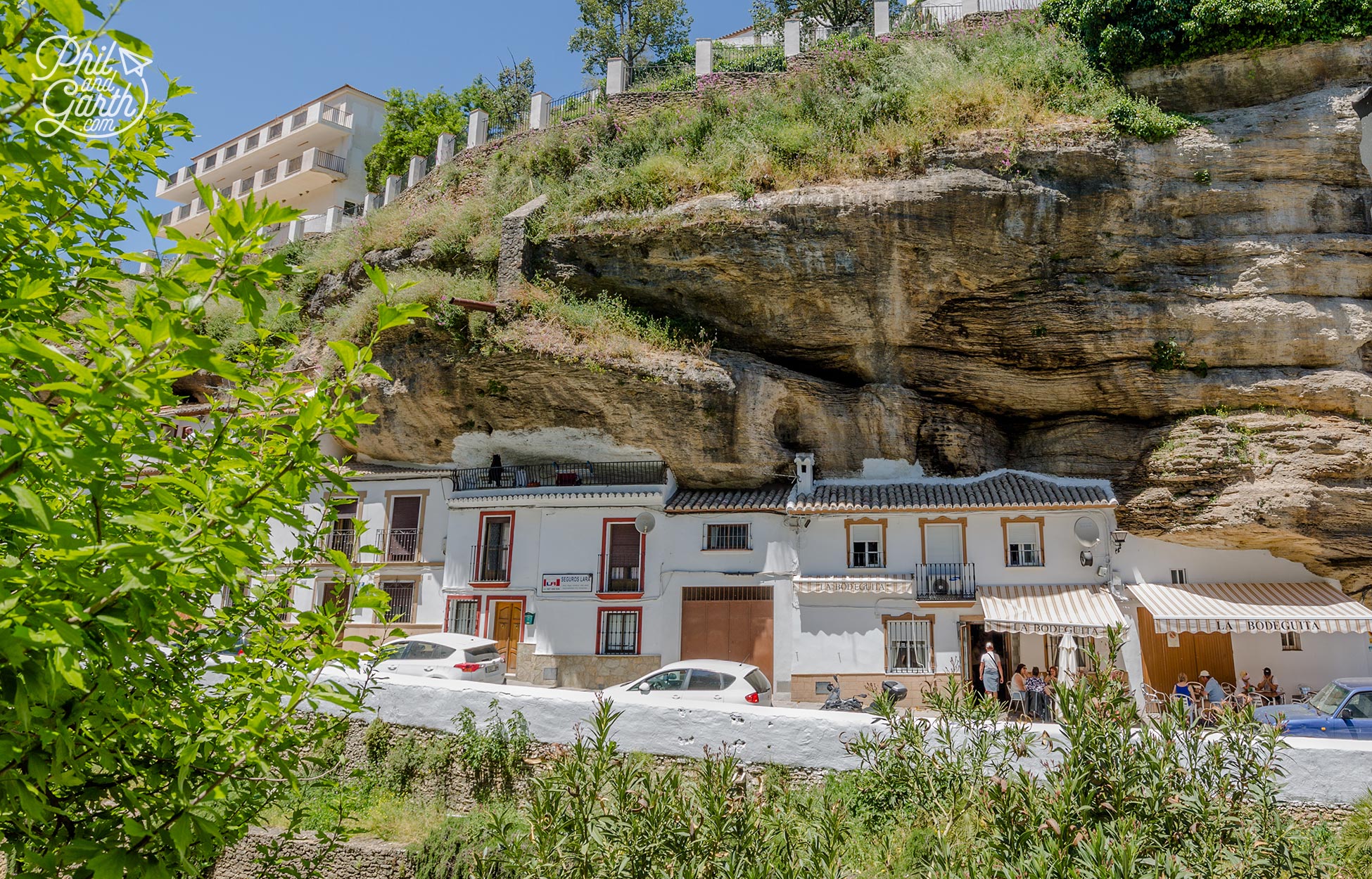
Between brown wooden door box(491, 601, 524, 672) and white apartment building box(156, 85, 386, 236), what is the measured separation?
23.6m

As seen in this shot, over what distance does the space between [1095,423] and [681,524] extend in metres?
9.58

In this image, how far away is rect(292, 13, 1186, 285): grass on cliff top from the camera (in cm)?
1972

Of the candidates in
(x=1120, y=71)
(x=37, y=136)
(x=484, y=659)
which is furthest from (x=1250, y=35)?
(x=37, y=136)

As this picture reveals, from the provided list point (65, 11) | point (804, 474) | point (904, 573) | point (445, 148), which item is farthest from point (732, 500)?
point (65, 11)

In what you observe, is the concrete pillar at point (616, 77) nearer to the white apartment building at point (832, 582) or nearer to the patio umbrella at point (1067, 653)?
the white apartment building at point (832, 582)

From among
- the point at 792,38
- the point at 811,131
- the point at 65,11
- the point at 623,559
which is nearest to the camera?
the point at 65,11

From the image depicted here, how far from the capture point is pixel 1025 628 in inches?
677

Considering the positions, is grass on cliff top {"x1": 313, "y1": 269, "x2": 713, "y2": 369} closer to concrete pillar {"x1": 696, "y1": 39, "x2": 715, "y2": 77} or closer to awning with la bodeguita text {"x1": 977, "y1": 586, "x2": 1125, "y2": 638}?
awning with la bodeguita text {"x1": 977, "y1": 586, "x2": 1125, "y2": 638}

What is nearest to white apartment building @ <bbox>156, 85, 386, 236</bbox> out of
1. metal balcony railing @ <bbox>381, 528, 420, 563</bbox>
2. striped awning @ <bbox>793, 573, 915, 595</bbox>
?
metal balcony railing @ <bbox>381, 528, 420, 563</bbox>

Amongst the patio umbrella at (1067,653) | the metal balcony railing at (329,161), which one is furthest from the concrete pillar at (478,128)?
the patio umbrella at (1067,653)

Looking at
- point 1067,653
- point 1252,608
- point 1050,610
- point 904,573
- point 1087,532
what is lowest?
point 1067,653

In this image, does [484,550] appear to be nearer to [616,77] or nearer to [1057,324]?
[1057,324]

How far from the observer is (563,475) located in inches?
867

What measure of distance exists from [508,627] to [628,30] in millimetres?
23755
